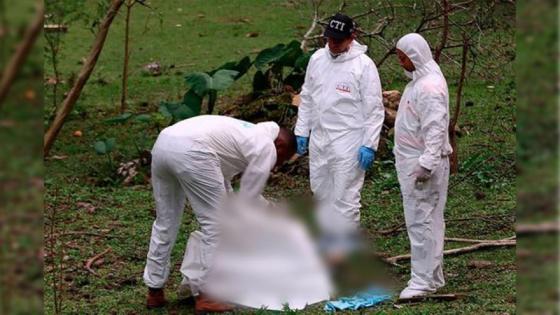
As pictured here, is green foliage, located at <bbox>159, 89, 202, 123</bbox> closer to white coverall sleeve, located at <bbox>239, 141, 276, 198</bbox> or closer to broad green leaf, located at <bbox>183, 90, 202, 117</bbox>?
broad green leaf, located at <bbox>183, 90, 202, 117</bbox>

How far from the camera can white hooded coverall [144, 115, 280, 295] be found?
5480 mm

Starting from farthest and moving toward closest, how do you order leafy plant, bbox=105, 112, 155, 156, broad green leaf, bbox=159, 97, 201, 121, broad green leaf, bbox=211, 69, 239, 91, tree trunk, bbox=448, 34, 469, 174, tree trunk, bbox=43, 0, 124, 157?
leafy plant, bbox=105, 112, 155, 156
broad green leaf, bbox=159, 97, 201, 121
broad green leaf, bbox=211, 69, 239, 91
tree trunk, bbox=448, 34, 469, 174
tree trunk, bbox=43, 0, 124, 157

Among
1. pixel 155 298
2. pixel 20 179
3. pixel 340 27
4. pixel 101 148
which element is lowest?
pixel 101 148

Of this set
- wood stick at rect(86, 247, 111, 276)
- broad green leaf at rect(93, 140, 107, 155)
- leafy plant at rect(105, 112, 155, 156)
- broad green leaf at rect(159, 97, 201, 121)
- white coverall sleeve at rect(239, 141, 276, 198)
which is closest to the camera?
white coverall sleeve at rect(239, 141, 276, 198)

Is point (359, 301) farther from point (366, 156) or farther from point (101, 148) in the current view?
point (101, 148)

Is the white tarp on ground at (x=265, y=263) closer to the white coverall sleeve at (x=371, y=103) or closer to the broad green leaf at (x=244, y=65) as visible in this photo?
the white coverall sleeve at (x=371, y=103)

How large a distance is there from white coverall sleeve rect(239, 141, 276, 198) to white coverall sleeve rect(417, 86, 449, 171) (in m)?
0.82

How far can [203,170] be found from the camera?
5.49 m

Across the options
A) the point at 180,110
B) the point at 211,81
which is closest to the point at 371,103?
the point at 211,81

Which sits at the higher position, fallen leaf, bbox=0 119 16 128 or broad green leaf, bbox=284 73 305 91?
fallen leaf, bbox=0 119 16 128

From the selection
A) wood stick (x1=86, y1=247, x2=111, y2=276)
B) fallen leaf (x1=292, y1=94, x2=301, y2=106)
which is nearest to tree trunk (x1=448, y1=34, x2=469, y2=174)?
fallen leaf (x1=292, y1=94, x2=301, y2=106)

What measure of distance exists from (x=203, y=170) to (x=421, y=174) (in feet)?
3.85

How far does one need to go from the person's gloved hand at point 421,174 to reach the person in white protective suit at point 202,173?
0.71 meters

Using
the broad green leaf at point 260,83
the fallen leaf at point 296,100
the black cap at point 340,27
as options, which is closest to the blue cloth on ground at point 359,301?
the black cap at point 340,27
